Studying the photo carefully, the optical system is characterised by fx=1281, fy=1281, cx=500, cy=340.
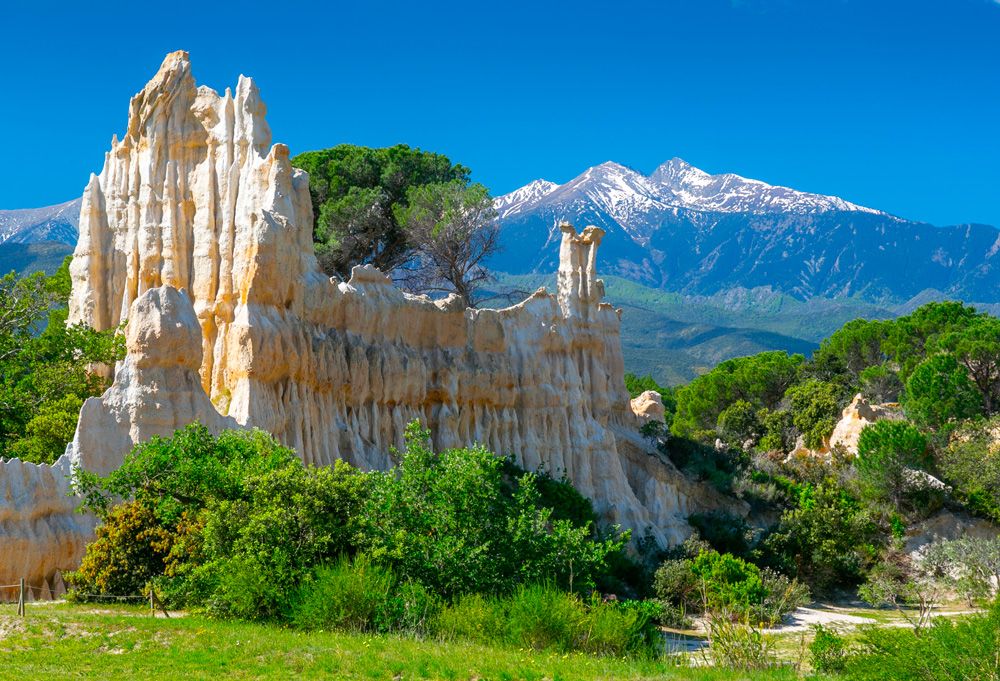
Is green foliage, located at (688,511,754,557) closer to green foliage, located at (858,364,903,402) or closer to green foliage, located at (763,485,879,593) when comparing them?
green foliage, located at (763,485,879,593)

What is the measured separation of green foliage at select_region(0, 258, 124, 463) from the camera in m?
32.7

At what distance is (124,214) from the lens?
40344 millimetres

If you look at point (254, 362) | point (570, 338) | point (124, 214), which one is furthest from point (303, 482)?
point (570, 338)

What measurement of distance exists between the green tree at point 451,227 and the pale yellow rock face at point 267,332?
8236 mm

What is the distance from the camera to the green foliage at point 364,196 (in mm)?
55438

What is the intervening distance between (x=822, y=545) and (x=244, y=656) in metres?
33.2

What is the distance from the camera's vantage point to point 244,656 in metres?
21.1

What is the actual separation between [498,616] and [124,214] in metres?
22.0

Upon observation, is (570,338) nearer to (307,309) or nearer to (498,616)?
(307,309)

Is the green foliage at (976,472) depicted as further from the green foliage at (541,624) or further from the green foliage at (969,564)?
the green foliage at (541,624)

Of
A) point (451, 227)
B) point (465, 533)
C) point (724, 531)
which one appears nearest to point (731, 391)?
point (451, 227)

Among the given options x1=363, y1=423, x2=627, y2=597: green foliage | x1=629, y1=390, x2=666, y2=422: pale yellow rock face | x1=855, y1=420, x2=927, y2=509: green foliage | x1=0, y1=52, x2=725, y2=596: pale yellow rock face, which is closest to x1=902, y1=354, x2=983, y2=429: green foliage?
x1=855, y1=420, x2=927, y2=509: green foliage

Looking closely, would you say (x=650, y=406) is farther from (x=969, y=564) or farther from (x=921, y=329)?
(x=921, y=329)

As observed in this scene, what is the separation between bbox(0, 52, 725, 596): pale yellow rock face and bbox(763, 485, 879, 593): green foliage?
427cm
